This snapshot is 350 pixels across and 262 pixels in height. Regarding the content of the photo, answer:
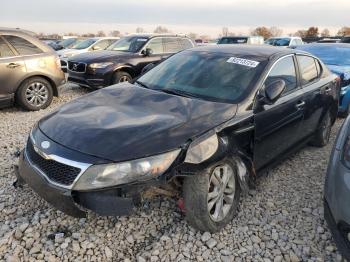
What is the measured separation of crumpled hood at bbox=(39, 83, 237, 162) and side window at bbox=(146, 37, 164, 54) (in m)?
6.25

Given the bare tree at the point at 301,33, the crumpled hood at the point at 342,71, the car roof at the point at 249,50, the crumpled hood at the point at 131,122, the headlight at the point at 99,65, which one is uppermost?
the car roof at the point at 249,50

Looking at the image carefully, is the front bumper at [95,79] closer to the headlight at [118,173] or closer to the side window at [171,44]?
the side window at [171,44]

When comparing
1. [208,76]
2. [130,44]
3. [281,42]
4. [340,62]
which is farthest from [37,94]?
[281,42]

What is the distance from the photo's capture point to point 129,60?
8969 millimetres

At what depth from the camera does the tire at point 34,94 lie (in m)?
7.04

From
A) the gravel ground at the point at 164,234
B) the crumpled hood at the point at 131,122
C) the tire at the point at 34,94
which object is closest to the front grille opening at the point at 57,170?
the crumpled hood at the point at 131,122

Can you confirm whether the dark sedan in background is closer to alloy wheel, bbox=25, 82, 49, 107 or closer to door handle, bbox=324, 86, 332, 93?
alloy wheel, bbox=25, 82, 49, 107

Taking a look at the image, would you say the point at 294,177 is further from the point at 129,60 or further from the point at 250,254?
the point at 129,60

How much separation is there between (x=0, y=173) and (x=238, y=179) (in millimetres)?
2767

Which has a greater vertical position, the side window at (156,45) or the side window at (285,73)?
the side window at (285,73)

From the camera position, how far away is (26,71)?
696 centimetres

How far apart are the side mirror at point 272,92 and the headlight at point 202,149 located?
811 millimetres

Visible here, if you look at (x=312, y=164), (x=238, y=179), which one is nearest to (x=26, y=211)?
(x=238, y=179)

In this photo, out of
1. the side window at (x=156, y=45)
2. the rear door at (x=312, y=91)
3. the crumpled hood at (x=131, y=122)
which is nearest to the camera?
the crumpled hood at (x=131, y=122)
